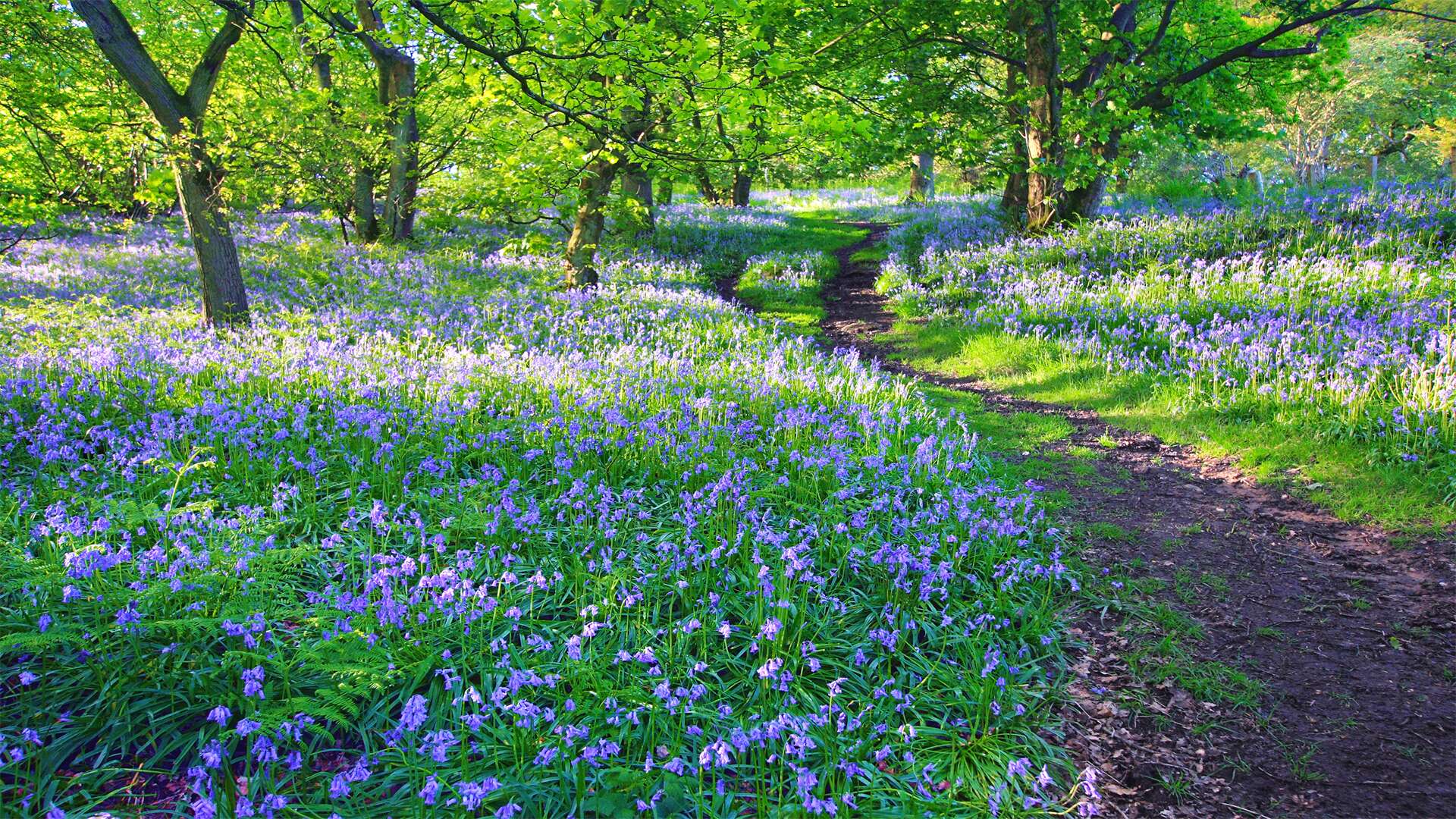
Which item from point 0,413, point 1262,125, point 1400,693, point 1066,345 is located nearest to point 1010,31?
point 1262,125

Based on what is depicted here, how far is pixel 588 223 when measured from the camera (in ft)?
44.4

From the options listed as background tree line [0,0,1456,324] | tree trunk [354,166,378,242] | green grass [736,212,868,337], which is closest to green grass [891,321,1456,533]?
green grass [736,212,868,337]

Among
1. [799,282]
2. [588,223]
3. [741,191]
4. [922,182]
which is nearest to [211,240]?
[588,223]

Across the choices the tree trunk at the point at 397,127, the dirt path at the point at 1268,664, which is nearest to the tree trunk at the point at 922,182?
the tree trunk at the point at 397,127

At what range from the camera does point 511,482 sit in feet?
16.3

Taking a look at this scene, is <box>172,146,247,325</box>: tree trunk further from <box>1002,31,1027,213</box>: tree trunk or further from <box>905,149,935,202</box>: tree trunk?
<box>905,149,935,202</box>: tree trunk

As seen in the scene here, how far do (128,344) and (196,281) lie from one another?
520 cm

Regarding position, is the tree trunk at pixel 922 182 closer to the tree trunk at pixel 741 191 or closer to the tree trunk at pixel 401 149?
the tree trunk at pixel 741 191

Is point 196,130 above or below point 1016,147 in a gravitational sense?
below

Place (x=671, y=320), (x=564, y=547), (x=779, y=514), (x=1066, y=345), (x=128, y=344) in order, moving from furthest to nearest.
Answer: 1. (x=671, y=320)
2. (x=1066, y=345)
3. (x=128, y=344)
4. (x=779, y=514)
5. (x=564, y=547)

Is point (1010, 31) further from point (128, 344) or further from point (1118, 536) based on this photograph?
point (128, 344)

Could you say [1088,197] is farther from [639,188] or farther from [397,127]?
[397,127]

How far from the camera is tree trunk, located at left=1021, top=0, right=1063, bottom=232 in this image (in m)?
14.2

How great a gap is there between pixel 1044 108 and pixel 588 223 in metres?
9.51
